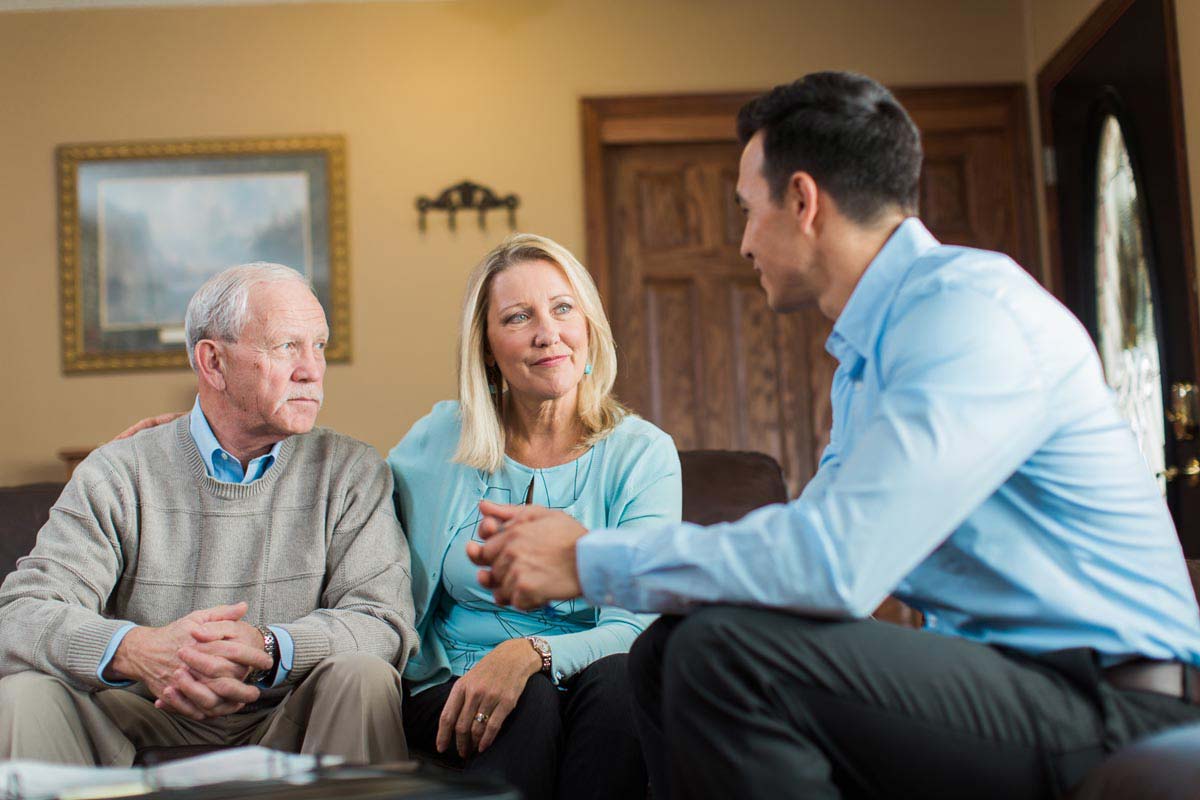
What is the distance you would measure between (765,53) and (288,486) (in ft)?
9.95

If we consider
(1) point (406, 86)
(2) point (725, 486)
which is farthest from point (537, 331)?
(1) point (406, 86)

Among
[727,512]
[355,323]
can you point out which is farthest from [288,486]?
[355,323]

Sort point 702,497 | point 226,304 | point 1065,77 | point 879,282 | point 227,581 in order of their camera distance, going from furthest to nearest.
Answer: point 1065,77 < point 702,497 < point 226,304 < point 227,581 < point 879,282

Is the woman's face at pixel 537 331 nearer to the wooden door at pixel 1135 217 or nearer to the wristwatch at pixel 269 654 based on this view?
the wristwatch at pixel 269 654

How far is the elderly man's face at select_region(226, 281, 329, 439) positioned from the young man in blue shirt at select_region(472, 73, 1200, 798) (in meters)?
0.74

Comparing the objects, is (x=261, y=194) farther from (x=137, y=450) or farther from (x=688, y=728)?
(x=688, y=728)

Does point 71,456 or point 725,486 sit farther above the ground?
point 71,456

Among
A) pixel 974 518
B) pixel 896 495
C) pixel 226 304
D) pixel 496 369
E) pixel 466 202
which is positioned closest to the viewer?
pixel 896 495

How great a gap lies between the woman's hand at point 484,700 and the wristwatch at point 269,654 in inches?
10.3

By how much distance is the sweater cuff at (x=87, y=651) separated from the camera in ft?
5.68

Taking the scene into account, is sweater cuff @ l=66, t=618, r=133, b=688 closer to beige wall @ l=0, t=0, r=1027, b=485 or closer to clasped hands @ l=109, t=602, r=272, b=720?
clasped hands @ l=109, t=602, r=272, b=720

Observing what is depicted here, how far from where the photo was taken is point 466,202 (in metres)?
4.40

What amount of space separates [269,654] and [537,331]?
0.73 metres

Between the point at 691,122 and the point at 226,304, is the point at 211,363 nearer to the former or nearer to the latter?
the point at 226,304
